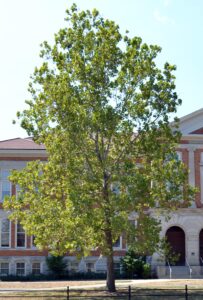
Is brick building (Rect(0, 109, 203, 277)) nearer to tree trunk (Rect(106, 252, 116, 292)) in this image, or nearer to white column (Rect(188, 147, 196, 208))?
white column (Rect(188, 147, 196, 208))

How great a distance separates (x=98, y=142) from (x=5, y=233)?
18526 mm

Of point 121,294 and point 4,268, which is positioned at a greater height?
point 121,294

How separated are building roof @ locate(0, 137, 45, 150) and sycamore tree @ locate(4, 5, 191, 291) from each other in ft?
52.9

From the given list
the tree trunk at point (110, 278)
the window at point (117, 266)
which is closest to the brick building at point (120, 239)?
the window at point (117, 266)

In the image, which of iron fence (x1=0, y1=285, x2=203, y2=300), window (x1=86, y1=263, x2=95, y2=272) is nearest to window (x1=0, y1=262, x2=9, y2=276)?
window (x1=86, y1=263, x2=95, y2=272)

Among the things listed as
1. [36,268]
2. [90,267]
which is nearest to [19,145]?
[36,268]

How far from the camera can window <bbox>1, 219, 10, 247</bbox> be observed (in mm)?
42875

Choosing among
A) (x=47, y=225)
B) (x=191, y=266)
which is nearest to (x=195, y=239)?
(x=191, y=266)

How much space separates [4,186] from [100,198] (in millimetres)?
18911

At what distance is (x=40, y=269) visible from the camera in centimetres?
4225

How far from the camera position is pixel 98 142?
27.5 m

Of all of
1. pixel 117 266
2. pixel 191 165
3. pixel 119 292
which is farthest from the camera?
pixel 191 165

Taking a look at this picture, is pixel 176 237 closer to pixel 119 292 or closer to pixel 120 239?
pixel 120 239

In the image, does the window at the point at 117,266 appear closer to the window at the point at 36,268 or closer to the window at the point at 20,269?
the window at the point at 36,268
